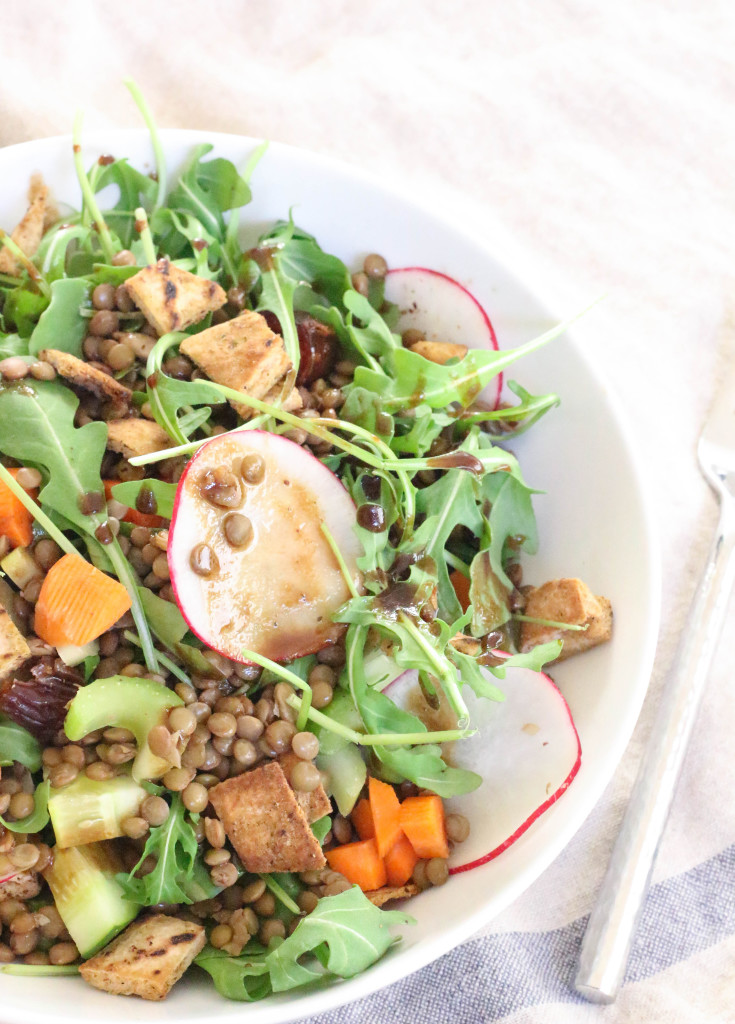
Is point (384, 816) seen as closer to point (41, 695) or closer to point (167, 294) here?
point (41, 695)

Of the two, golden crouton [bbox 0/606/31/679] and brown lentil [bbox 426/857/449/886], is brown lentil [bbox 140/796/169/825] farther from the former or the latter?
brown lentil [bbox 426/857/449/886]

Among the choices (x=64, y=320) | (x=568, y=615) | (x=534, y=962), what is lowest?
(x=534, y=962)

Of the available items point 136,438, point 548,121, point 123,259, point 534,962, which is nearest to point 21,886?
point 136,438

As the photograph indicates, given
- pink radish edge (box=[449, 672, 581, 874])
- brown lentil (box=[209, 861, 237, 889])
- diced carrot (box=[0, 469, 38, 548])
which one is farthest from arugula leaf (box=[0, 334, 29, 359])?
pink radish edge (box=[449, 672, 581, 874])

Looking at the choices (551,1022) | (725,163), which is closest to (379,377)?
(551,1022)

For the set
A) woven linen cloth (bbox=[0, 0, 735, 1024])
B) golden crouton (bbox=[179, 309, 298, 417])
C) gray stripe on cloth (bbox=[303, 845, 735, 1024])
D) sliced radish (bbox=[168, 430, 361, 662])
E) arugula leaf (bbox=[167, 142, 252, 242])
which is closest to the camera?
sliced radish (bbox=[168, 430, 361, 662])

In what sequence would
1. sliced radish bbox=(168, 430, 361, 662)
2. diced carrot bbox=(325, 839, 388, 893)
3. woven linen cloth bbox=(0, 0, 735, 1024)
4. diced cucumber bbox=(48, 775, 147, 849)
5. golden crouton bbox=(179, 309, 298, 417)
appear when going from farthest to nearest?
woven linen cloth bbox=(0, 0, 735, 1024)
golden crouton bbox=(179, 309, 298, 417)
diced carrot bbox=(325, 839, 388, 893)
sliced radish bbox=(168, 430, 361, 662)
diced cucumber bbox=(48, 775, 147, 849)
